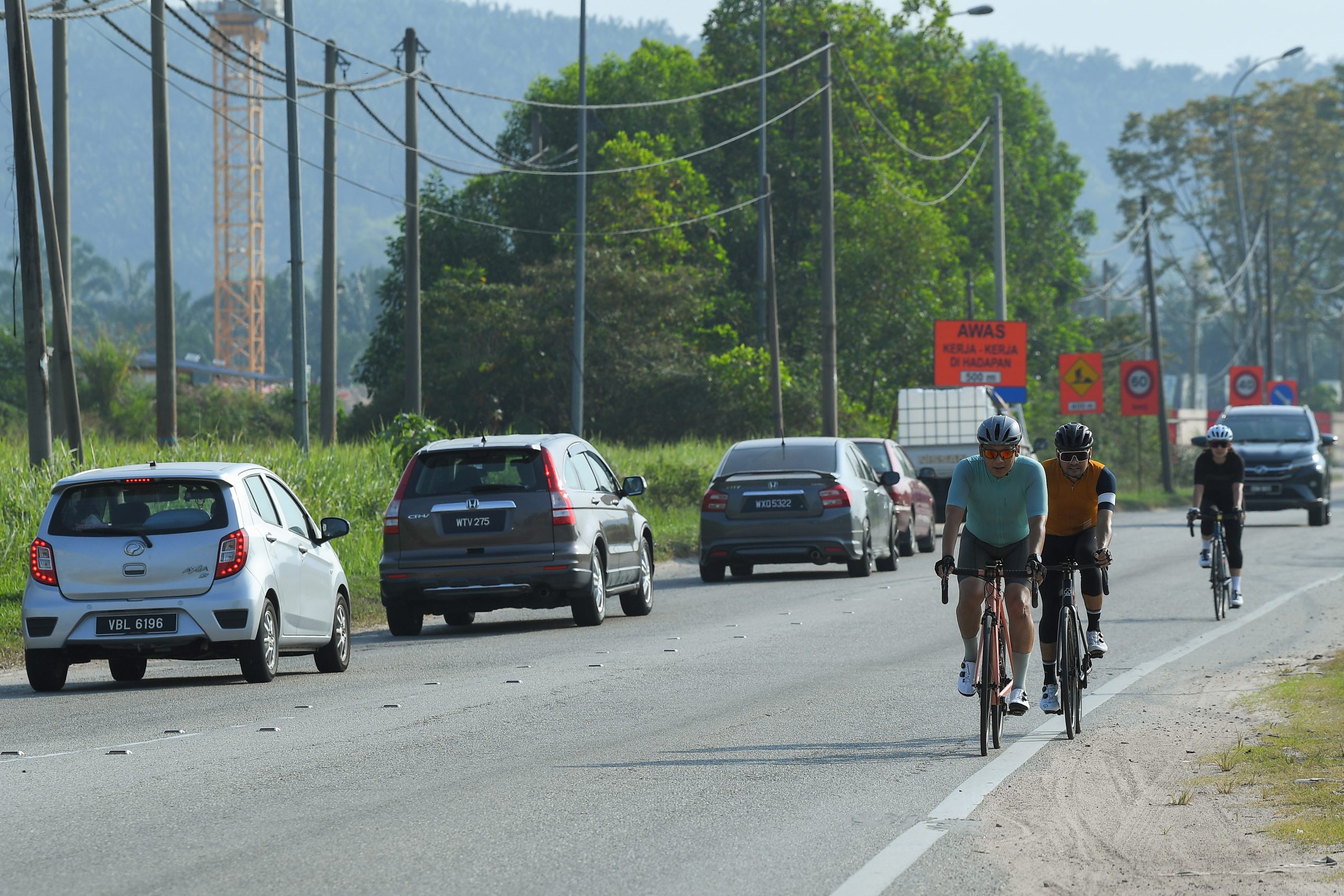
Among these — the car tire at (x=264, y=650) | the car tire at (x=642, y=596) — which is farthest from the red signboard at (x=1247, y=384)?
the car tire at (x=264, y=650)

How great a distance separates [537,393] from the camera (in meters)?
52.7

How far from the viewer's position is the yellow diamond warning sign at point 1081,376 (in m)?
45.8

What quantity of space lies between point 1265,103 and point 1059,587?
299 ft

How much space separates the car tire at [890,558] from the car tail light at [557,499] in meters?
9.02

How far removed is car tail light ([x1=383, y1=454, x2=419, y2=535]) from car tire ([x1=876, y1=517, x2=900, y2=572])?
375 inches

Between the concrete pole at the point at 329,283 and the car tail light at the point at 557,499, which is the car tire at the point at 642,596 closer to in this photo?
the car tail light at the point at 557,499

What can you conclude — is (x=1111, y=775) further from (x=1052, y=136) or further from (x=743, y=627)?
(x=1052, y=136)

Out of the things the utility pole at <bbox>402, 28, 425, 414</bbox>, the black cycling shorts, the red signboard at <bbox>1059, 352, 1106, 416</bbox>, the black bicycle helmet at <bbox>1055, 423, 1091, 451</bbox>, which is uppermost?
the utility pole at <bbox>402, 28, 425, 414</bbox>

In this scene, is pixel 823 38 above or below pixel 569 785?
above

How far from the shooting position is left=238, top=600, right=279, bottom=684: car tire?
513 inches

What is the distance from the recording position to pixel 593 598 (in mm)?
17391

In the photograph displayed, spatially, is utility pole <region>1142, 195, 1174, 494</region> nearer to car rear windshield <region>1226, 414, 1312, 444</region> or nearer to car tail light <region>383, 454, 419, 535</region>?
car rear windshield <region>1226, 414, 1312, 444</region>

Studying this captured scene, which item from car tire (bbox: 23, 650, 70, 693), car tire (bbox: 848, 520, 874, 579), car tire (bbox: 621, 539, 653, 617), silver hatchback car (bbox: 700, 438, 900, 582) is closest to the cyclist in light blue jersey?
car tire (bbox: 23, 650, 70, 693)

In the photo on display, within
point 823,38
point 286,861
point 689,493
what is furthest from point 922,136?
point 286,861
